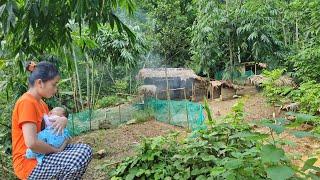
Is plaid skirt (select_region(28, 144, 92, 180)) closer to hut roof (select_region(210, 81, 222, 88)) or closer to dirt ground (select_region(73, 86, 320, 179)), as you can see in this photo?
dirt ground (select_region(73, 86, 320, 179))

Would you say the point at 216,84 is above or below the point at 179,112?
above

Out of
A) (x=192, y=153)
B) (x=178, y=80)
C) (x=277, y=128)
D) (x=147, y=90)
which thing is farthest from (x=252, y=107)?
(x=277, y=128)

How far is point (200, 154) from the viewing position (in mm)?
2912

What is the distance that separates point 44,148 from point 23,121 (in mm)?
178

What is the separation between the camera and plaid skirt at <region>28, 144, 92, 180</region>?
207 centimetres

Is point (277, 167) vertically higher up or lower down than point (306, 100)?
higher up

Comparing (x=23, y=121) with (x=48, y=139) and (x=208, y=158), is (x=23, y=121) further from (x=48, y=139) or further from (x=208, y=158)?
(x=208, y=158)

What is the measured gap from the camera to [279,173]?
135 cm

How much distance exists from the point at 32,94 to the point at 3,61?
65.2 inches

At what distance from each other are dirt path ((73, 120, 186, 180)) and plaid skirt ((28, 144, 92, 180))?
8.90ft

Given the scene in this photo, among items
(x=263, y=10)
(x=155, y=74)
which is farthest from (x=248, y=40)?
(x=155, y=74)

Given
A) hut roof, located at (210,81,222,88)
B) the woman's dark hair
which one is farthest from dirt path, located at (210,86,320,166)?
the woman's dark hair

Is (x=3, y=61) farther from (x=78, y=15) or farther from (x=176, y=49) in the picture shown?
(x=176, y=49)

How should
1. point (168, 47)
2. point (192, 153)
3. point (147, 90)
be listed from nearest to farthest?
point (192, 153) → point (147, 90) → point (168, 47)
